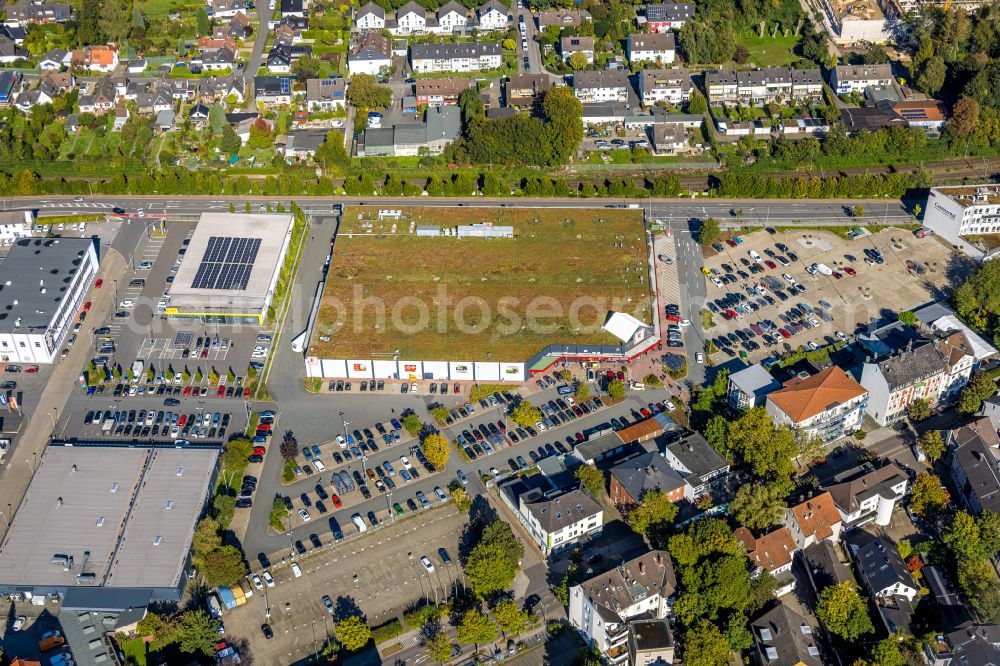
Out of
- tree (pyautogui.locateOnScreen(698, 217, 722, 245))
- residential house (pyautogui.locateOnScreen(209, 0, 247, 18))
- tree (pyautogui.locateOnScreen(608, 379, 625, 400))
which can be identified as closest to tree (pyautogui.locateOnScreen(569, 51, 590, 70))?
tree (pyautogui.locateOnScreen(698, 217, 722, 245))

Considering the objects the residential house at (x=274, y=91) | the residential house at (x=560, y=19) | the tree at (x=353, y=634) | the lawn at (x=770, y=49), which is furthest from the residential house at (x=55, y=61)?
the tree at (x=353, y=634)

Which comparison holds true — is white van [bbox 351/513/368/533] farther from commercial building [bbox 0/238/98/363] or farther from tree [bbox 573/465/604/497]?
commercial building [bbox 0/238/98/363]

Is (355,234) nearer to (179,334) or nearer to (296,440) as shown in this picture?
(179,334)

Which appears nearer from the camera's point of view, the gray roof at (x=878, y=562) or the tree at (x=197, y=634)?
the tree at (x=197, y=634)

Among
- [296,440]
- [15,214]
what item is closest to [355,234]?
[296,440]

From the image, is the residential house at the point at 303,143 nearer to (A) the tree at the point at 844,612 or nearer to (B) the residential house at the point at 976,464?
(B) the residential house at the point at 976,464

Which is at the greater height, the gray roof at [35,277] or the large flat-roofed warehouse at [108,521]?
the gray roof at [35,277]
